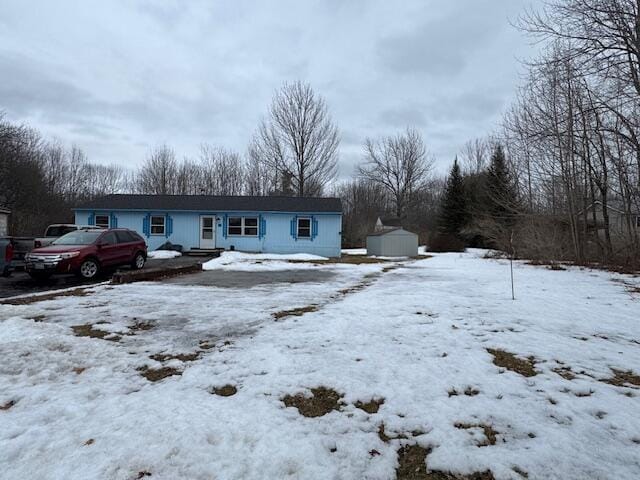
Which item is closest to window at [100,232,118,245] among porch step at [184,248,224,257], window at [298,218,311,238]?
porch step at [184,248,224,257]

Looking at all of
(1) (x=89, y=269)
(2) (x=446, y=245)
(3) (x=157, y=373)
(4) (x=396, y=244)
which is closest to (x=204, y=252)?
(1) (x=89, y=269)

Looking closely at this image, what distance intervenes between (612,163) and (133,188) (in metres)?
47.3

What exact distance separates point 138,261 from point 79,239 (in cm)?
227

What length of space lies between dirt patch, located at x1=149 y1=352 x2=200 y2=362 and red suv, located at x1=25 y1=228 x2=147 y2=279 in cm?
769

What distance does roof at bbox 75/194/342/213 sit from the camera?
841 inches

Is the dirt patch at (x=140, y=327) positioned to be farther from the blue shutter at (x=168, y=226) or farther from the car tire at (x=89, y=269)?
the blue shutter at (x=168, y=226)

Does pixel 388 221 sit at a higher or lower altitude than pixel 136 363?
higher

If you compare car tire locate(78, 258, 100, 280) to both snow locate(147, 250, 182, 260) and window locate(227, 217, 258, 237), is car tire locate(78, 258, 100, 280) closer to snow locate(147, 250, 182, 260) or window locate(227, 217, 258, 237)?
snow locate(147, 250, 182, 260)

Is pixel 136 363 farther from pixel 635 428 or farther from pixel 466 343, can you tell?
pixel 635 428

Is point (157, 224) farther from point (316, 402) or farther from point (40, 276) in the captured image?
point (316, 402)

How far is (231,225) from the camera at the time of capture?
21.5 meters

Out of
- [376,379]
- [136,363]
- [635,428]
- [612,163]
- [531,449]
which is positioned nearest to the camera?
[531,449]

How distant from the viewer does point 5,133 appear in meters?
24.0

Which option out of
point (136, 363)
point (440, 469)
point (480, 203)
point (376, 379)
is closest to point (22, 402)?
point (136, 363)
